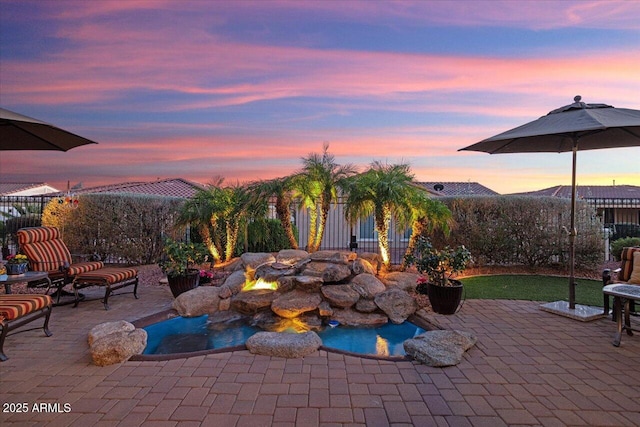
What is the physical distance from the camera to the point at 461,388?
9.40 feet

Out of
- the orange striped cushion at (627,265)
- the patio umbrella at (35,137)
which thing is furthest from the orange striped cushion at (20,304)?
the orange striped cushion at (627,265)

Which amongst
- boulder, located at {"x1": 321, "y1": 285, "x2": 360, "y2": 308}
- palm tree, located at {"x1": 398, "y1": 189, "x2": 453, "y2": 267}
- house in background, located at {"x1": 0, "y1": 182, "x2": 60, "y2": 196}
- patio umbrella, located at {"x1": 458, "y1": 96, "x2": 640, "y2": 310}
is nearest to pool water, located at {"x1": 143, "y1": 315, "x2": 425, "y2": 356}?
boulder, located at {"x1": 321, "y1": 285, "x2": 360, "y2": 308}

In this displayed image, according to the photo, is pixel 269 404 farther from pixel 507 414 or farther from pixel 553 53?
pixel 553 53

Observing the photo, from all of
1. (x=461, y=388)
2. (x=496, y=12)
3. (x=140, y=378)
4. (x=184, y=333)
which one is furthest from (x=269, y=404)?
(x=496, y=12)

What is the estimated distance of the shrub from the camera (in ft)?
28.3

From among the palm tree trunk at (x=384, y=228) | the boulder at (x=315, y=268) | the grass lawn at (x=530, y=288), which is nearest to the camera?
the boulder at (x=315, y=268)

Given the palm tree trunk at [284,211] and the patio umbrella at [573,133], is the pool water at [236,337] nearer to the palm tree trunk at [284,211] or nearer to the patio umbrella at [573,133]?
the patio umbrella at [573,133]

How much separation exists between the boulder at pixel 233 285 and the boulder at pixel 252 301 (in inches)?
7.3

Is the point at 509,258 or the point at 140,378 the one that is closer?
the point at 140,378

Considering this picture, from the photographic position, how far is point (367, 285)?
5.77m

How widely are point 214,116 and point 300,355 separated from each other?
27.9 feet

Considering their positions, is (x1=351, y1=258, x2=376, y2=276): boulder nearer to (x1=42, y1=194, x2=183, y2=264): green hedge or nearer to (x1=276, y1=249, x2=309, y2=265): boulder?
(x1=276, y1=249, x2=309, y2=265): boulder

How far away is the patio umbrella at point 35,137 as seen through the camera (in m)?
4.24

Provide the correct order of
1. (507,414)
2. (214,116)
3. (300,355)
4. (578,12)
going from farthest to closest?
(214,116)
(578,12)
(300,355)
(507,414)
